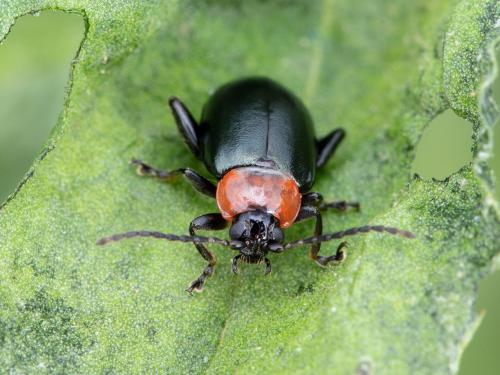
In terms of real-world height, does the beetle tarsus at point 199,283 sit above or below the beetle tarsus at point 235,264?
below

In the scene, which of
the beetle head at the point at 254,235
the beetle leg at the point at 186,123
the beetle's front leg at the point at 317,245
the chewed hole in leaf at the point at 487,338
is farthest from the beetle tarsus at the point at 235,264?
the chewed hole in leaf at the point at 487,338

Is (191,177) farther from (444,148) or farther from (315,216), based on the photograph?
(444,148)

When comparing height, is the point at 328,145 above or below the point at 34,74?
above

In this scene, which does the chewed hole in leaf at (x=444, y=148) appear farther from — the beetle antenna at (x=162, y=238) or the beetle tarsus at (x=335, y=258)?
the beetle antenna at (x=162, y=238)

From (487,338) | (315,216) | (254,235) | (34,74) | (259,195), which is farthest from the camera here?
(34,74)

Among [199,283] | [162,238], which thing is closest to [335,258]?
[199,283]

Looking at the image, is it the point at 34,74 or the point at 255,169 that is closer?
the point at 255,169

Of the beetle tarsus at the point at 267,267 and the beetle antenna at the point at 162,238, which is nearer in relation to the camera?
the beetle antenna at the point at 162,238

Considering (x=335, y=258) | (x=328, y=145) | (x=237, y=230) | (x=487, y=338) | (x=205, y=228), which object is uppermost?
(x=328, y=145)
